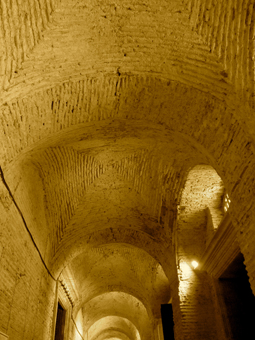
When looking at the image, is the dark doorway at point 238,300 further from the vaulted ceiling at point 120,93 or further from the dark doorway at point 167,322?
the dark doorway at point 167,322

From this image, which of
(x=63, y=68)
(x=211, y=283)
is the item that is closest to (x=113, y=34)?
(x=63, y=68)

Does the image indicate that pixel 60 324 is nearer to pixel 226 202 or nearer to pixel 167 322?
pixel 167 322

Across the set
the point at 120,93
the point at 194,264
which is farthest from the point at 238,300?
the point at 120,93

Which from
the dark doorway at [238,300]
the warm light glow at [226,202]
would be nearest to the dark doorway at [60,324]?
the dark doorway at [238,300]

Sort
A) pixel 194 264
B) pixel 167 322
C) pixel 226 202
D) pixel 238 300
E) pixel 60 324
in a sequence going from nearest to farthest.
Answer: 1. pixel 238 300
2. pixel 226 202
3. pixel 194 264
4. pixel 167 322
5. pixel 60 324

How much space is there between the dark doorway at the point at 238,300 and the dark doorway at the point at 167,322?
2319mm

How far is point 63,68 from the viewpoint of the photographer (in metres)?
3.42

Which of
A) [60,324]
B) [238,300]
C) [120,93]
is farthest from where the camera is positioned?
[60,324]

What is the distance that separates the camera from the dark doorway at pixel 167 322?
6.90 metres

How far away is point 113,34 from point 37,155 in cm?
209

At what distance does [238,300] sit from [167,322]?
251 centimetres

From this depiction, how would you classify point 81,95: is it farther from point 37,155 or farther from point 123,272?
point 123,272

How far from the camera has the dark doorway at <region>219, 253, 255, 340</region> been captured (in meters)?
4.80

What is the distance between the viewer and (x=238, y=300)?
203 inches
